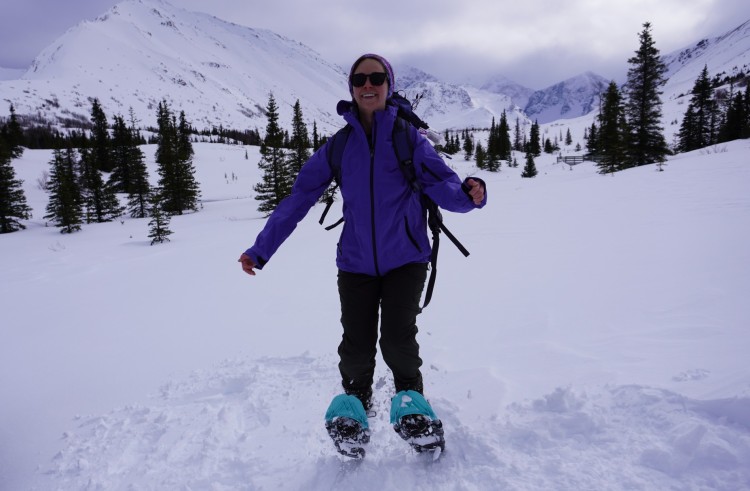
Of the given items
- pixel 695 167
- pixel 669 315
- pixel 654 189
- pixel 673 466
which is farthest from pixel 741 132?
pixel 673 466

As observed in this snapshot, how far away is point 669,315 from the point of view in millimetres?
4234

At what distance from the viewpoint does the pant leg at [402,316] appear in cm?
271

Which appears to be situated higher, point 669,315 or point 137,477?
point 669,315

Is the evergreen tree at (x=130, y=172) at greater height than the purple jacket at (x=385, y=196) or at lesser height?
greater

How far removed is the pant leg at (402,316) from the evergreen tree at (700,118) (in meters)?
53.6

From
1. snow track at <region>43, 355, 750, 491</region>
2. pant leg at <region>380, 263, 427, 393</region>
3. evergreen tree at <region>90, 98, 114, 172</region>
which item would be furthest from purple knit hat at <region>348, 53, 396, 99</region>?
evergreen tree at <region>90, 98, 114, 172</region>

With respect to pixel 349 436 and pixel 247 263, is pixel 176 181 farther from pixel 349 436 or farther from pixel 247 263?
pixel 349 436

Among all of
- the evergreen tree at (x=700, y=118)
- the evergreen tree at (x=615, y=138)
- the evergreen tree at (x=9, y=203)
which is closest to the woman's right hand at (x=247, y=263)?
the evergreen tree at (x=615, y=138)

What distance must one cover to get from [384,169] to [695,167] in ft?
54.8

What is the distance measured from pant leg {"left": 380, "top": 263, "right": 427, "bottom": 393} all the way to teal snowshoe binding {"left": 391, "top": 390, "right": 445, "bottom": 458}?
0.78 feet

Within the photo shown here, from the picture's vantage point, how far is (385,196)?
2.63m

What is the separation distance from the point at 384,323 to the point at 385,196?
88 centimetres

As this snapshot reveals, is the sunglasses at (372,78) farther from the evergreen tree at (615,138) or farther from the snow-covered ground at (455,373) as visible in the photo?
the evergreen tree at (615,138)

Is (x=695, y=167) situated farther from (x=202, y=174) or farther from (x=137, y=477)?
(x=202, y=174)
